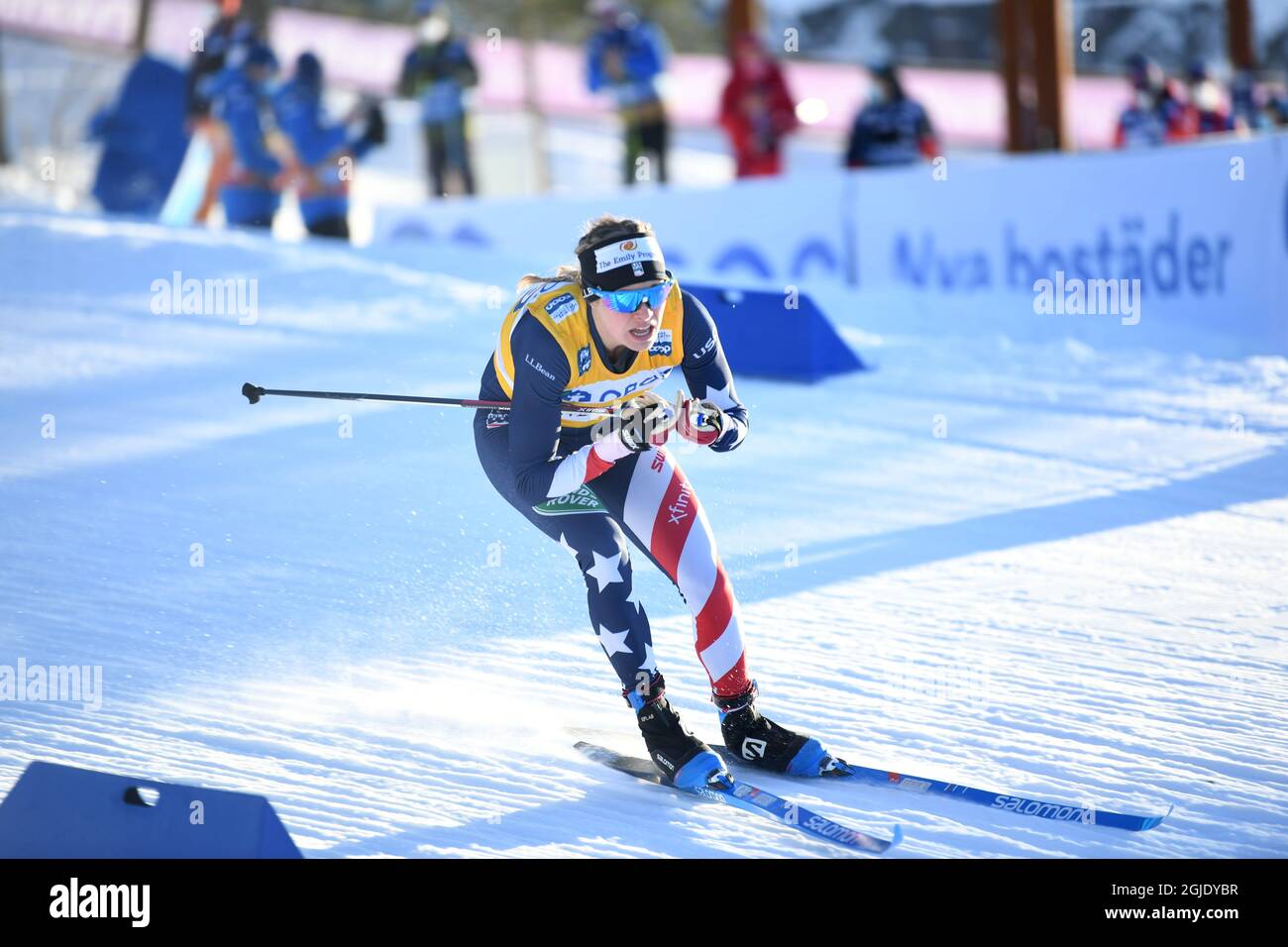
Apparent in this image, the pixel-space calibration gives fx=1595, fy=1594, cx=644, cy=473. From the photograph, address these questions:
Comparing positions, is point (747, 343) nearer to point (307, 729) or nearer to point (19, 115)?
point (307, 729)

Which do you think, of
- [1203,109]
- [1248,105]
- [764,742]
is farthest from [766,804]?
[1248,105]

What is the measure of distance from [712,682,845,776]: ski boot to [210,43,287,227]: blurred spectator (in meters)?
9.04

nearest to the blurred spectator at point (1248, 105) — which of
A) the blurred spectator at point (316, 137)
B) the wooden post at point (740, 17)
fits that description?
the wooden post at point (740, 17)

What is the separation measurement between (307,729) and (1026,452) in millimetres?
4067

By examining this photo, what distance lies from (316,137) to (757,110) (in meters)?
3.35

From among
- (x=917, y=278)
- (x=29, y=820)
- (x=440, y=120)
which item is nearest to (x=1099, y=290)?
(x=917, y=278)

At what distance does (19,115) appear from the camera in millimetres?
21656

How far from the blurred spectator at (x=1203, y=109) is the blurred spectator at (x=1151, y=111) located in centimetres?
12

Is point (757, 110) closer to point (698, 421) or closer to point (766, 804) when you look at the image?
point (698, 421)

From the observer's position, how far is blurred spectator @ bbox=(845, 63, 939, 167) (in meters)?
11.2

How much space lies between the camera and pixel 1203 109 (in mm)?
12602

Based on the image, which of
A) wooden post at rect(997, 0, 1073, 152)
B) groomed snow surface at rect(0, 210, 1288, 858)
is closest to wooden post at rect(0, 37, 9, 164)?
groomed snow surface at rect(0, 210, 1288, 858)

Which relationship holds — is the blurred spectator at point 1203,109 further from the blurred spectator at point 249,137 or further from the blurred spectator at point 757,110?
the blurred spectator at point 249,137

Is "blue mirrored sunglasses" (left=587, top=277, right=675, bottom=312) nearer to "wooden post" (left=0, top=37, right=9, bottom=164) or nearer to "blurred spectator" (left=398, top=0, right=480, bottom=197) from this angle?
"blurred spectator" (left=398, top=0, right=480, bottom=197)
